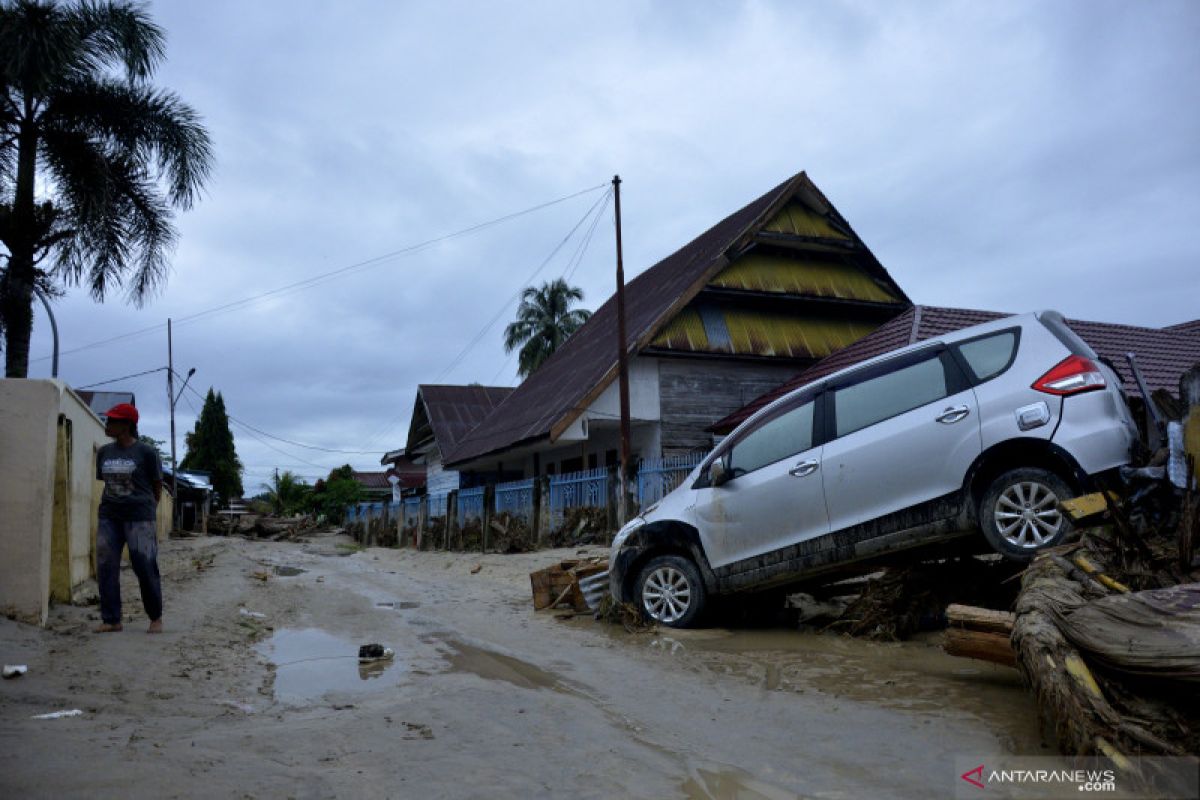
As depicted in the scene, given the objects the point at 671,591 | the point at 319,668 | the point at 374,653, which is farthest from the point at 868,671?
the point at 319,668

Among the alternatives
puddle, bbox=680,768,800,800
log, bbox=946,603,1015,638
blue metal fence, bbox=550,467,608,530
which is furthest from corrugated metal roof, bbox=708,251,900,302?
puddle, bbox=680,768,800,800

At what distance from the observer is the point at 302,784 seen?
10.3 ft

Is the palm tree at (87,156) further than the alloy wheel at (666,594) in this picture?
Yes

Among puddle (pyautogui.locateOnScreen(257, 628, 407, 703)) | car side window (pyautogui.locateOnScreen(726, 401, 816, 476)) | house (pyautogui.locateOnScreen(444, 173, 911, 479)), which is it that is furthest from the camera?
house (pyautogui.locateOnScreen(444, 173, 911, 479))

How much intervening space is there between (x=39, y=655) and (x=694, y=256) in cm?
1996

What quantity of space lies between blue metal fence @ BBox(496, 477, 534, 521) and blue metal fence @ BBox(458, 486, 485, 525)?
0.75 metres

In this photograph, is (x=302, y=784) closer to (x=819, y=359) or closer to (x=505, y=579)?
(x=505, y=579)

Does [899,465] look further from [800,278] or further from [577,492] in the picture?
[800,278]

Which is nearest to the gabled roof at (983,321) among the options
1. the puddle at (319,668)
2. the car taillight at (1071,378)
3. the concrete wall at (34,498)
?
the car taillight at (1071,378)

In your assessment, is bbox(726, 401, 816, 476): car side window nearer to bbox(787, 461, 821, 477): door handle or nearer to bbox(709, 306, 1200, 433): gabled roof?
bbox(787, 461, 821, 477): door handle

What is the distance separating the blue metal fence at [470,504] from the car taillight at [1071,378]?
53.5ft

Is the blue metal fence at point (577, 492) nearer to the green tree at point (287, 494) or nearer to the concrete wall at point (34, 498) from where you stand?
the concrete wall at point (34, 498)

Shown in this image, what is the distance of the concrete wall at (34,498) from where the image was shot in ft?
18.9

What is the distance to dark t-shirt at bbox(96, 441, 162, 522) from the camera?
6.18 metres
